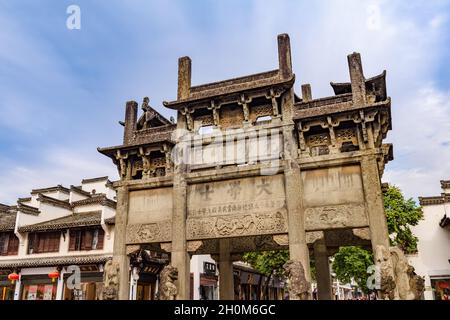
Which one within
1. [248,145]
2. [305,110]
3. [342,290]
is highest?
[305,110]

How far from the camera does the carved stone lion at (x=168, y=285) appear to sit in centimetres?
1277

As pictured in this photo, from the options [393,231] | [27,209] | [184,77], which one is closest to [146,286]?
[27,209]

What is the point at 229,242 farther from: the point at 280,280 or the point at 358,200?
the point at 280,280

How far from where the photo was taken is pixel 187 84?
15.7m

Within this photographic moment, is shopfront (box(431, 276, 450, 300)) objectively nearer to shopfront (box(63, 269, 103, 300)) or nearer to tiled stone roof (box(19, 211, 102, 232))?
shopfront (box(63, 269, 103, 300))

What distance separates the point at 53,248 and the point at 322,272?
22655 mm

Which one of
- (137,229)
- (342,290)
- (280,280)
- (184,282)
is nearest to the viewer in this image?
(184,282)

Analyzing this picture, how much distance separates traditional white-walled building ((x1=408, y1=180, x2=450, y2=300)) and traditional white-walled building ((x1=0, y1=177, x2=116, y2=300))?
83.8 feet

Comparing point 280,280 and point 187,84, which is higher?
point 187,84

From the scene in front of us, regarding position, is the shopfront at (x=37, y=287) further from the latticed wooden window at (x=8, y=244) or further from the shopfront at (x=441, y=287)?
the shopfront at (x=441, y=287)

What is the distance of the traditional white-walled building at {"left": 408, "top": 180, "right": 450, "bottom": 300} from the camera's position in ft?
102

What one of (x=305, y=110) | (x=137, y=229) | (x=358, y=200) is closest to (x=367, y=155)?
(x=358, y=200)

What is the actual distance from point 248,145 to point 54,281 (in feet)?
71.4
